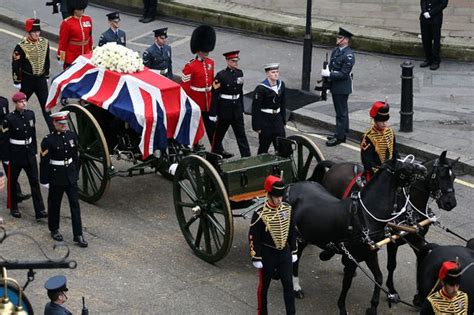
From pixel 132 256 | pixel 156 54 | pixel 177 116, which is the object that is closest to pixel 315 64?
pixel 156 54

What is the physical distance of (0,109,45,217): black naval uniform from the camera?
12164 millimetres

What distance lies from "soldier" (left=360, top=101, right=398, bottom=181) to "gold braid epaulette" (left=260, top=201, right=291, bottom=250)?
1.91 metres

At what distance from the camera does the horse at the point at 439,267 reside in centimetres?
895

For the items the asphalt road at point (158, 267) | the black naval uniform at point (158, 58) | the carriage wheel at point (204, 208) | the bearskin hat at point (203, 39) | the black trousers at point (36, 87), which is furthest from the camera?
the black naval uniform at point (158, 58)

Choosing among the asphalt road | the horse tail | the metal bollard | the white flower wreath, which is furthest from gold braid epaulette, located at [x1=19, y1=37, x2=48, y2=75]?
the metal bollard

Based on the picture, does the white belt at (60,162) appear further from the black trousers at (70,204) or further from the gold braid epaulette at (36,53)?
the gold braid epaulette at (36,53)

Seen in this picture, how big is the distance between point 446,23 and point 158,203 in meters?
8.92

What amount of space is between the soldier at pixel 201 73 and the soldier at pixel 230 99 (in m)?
0.22

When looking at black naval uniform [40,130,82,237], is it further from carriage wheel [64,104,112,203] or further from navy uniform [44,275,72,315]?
navy uniform [44,275,72,315]

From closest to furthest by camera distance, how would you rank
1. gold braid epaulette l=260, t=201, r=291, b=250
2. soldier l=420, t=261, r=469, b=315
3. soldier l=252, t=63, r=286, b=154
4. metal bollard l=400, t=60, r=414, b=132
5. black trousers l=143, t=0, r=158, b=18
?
soldier l=420, t=261, r=469, b=315 < gold braid epaulette l=260, t=201, r=291, b=250 < soldier l=252, t=63, r=286, b=154 < metal bollard l=400, t=60, r=414, b=132 < black trousers l=143, t=0, r=158, b=18

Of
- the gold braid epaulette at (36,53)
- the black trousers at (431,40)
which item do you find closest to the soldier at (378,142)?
the gold braid epaulette at (36,53)

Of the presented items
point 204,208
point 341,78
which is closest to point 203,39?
point 341,78

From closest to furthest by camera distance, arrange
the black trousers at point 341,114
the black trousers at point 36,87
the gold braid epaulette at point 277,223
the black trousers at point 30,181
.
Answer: the gold braid epaulette at point 277,223, the black trousers at point 30,181, the black trousers at point 36,87, the black trousers at point 341,114

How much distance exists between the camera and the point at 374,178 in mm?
10086
